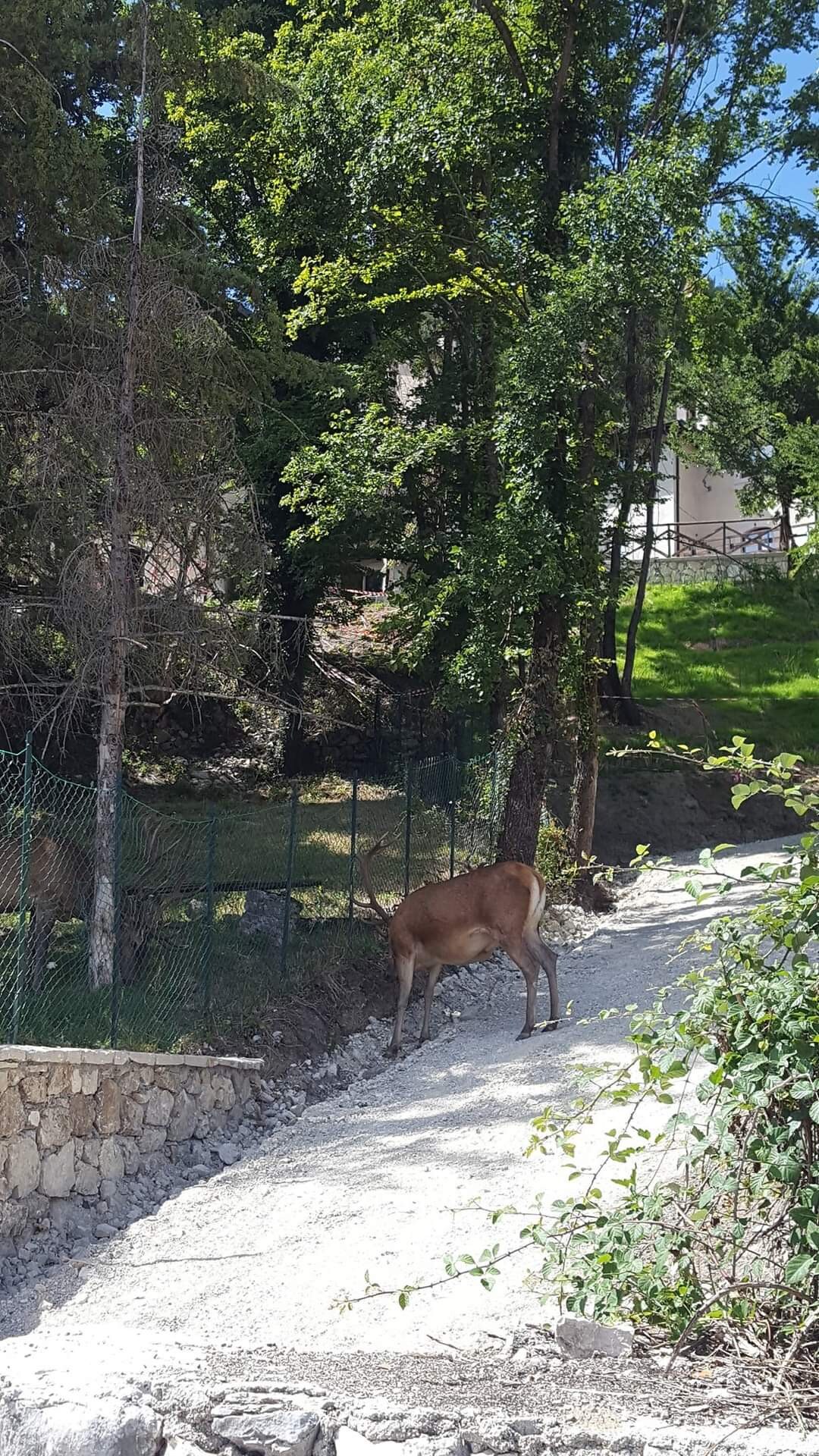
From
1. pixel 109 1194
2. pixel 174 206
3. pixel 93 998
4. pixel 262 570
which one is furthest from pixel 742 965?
pixel 174 206

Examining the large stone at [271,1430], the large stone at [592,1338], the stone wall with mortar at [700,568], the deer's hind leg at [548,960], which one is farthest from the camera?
the stone wall with mortar at [700,568]

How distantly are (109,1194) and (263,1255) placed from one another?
1.76m

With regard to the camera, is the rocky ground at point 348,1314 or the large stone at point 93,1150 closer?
the rocky ground at point 348,1314

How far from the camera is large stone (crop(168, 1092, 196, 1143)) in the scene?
34.5ft

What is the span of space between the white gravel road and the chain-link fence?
138cm

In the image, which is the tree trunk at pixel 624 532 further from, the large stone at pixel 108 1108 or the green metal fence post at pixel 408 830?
the large stone at pixel 108 1108

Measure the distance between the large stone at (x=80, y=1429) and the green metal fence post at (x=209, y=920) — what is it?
6.06m

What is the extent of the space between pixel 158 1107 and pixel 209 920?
1.88m

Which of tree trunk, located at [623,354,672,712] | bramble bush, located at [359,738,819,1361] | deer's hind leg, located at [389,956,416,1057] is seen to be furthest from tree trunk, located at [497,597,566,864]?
bramble bush, located at [359,738,819,1361]

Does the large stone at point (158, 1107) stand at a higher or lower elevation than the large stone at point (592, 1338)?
lower

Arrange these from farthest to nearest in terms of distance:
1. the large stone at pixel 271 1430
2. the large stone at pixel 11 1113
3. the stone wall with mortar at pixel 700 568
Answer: the stone wall with mortar at pixel 700 568 < the large stone at pixel 11 1113 < the large stone at pixel 271 1430

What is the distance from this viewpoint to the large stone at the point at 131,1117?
→ 991cm

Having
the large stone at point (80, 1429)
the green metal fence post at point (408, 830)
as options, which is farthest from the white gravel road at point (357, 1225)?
the green metal fence post at point (408, 830)

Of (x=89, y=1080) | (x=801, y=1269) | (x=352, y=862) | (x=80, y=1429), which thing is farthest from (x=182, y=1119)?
(x=801, y=1269)
